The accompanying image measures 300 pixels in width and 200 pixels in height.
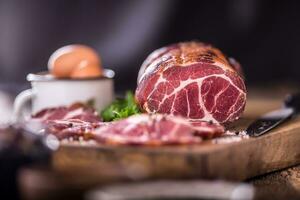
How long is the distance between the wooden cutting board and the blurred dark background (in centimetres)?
296

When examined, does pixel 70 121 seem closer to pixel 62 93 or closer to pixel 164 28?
pixel 62 93

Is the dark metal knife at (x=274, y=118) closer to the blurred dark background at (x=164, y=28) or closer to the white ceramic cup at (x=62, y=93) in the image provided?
the white ceramic cup at (x=62, y=93)

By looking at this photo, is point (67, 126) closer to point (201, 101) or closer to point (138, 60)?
point (201, 101)

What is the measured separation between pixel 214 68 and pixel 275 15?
2913 mm

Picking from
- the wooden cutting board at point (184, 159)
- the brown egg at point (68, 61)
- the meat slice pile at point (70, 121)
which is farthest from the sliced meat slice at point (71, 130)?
the brown egg at point (68, 61)

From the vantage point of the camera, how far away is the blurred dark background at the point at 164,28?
5.27 m

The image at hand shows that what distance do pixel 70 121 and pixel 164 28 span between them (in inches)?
111

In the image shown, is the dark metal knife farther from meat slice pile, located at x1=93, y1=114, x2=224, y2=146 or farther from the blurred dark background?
the blurred dark background

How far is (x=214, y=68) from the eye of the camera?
8.17 ft

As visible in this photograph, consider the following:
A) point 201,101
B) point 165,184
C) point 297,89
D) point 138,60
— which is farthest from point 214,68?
point 138,60

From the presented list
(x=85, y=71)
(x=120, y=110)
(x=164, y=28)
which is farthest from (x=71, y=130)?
(x=164, y=28)

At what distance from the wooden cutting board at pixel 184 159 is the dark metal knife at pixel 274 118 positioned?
0.04 meters

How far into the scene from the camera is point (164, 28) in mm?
5309

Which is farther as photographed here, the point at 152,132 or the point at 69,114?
the point at 69,114
